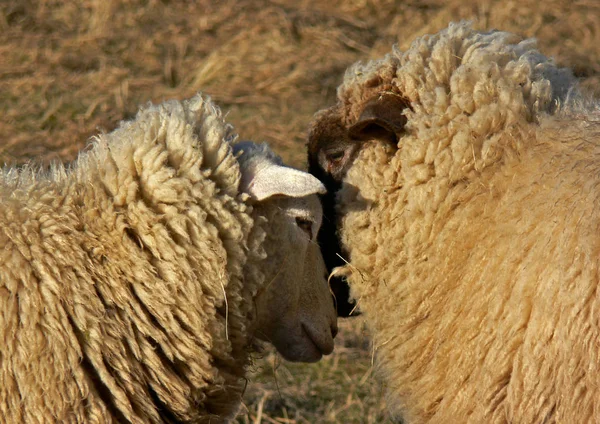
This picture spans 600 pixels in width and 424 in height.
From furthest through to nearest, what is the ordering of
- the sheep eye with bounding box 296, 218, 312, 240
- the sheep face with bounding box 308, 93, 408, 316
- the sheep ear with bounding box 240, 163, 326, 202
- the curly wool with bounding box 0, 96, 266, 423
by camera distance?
the sheep face with bounding box 308, 93, 408, 316
the sheep eye with bounding box 296, 218, 312, 240
the sheep ear with bounding box 240, 163, 326, 202
the curly wool with bounding box 0, 96, 266, 423

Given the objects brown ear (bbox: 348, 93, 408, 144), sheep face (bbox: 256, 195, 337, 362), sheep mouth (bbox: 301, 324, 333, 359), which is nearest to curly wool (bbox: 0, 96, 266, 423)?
sheep face (bbox: 256, 195, 337, 362)

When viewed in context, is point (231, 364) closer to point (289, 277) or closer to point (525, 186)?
point (289, 277)

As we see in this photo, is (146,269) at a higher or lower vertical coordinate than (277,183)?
lower

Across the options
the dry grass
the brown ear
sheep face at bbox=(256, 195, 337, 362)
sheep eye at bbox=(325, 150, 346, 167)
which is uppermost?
the brown ear

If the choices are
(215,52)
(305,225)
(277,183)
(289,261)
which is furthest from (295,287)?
(215,52)

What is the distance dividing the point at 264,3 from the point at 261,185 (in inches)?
298

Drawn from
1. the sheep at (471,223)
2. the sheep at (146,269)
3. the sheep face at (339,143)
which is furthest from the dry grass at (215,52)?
the sheep at (146,269)

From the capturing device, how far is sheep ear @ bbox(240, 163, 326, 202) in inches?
132

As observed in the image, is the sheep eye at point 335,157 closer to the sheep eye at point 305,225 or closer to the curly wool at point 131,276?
the sheep eye at point 305,225

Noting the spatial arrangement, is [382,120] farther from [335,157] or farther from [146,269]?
[146,269]

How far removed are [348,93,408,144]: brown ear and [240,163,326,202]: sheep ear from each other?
0.46m

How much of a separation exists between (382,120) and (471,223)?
1.91ft

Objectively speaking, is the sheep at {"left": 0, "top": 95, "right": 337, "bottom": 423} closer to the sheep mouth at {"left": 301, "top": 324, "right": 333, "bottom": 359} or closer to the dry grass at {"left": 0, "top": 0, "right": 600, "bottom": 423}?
the sheep mouth at {"left": 301, "top": 324, "right": 333, "bottom": 359}

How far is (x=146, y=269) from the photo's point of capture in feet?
10.6
